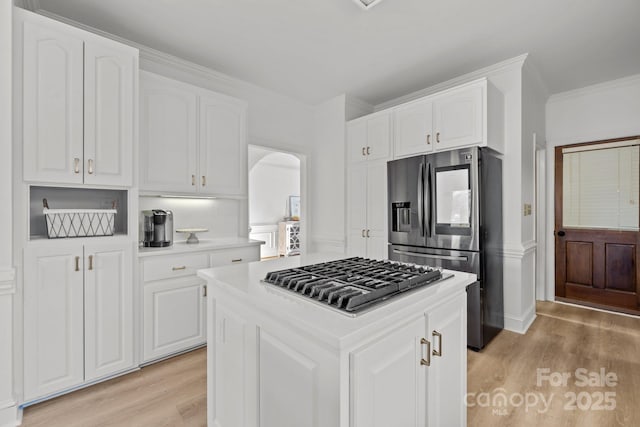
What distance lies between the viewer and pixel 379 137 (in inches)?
137

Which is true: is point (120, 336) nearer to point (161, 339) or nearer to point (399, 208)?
point (161, 339)

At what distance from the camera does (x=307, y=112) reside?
4227 mm

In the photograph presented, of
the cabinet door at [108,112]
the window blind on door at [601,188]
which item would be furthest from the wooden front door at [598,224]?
the cabinet door at [108,112]

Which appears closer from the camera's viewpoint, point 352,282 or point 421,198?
point 352,282

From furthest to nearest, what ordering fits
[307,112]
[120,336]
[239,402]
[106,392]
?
1. [307,112]
2. [120,336]
3. [106,392]
4. [239,402]

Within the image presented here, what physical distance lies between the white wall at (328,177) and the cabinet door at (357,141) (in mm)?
93

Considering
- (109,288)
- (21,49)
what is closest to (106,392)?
(109,288)

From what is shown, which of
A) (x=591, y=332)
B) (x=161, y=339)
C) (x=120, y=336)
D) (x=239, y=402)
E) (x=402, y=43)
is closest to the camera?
(x=239, y=402)

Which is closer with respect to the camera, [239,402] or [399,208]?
[239,402]

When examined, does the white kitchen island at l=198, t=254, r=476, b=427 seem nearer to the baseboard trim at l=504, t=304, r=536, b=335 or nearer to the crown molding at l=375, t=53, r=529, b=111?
the baseboard trim at l=504, t=304, r=536, b=335

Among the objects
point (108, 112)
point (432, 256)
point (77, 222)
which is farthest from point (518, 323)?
point (108, 112)

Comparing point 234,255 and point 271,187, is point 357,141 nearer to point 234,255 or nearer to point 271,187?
point 234,255

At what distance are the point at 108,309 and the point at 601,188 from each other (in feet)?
17.0

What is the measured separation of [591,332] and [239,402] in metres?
3.47
